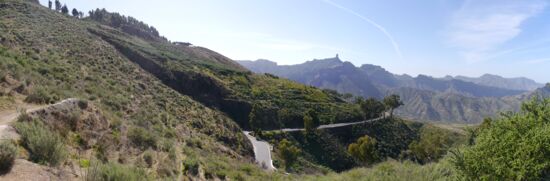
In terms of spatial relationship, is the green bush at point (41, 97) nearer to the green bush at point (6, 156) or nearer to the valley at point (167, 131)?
the valley at point (167, 131)

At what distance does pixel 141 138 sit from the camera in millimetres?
19719

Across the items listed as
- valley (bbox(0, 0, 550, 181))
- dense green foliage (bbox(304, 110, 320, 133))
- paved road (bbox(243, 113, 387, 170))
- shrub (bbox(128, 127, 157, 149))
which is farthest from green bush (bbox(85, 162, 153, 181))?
dense green foliage (bbox(304, 110, 320, 133))

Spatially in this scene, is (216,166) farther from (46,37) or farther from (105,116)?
(46,37)

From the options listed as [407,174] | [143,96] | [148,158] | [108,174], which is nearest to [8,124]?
[108,174]

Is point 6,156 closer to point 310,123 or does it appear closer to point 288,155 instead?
point 288,155

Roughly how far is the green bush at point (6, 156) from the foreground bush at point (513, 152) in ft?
52.2

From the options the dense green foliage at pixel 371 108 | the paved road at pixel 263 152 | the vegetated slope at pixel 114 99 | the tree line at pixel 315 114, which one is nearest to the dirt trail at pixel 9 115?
the vegetated slope at pixel 114 99

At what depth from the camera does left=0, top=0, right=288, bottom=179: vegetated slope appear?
18500 mm

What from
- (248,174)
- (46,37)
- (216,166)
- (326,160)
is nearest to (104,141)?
(216,166)

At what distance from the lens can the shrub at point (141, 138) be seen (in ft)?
62.7

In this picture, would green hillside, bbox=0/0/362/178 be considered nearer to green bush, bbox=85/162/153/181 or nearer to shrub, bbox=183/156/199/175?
shrub, bbox=183/156/199/175

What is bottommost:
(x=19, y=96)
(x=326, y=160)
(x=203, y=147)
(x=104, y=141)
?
Result: (x=326, y=160)

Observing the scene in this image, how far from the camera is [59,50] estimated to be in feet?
143

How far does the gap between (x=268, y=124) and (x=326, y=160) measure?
51.1 ft
